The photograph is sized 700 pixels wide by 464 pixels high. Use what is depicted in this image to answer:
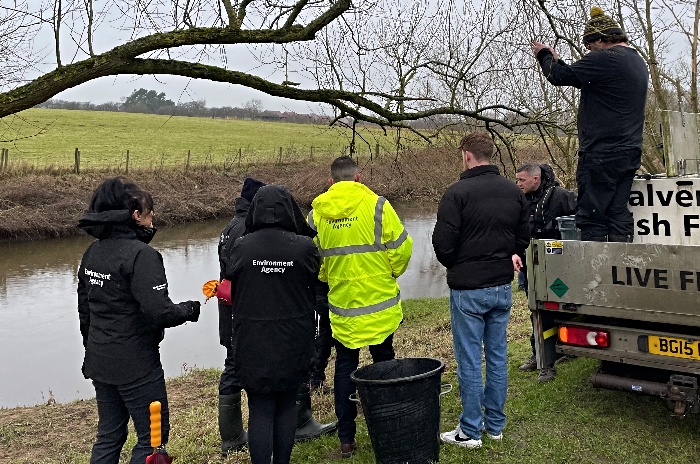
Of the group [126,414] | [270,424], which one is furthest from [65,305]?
[270,424]

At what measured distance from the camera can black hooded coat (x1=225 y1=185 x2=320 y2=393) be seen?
3709 mm

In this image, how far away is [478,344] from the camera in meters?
4.30

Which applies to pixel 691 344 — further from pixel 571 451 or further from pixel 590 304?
pixel 571 451

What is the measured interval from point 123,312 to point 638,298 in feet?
10.6

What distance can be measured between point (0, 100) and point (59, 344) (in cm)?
750

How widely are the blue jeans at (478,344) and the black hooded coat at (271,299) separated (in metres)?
1.09

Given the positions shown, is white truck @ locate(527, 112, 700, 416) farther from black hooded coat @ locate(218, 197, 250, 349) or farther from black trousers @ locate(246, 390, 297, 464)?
black hooded coat @ locate(218, 197, 250, 349)

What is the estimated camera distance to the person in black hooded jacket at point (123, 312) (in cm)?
364

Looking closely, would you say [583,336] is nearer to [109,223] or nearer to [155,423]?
[155,423]

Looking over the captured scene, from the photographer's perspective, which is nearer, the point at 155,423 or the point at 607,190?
the point at 155,423

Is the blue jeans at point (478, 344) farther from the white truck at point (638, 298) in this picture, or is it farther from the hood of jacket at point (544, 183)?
the hood of jacket at point (544, 183)

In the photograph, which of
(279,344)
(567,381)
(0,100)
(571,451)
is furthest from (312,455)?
(0,100)

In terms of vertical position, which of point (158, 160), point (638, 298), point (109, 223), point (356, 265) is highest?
point (158, 160)

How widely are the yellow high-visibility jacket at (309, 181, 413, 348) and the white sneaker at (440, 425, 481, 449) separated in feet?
2.75
